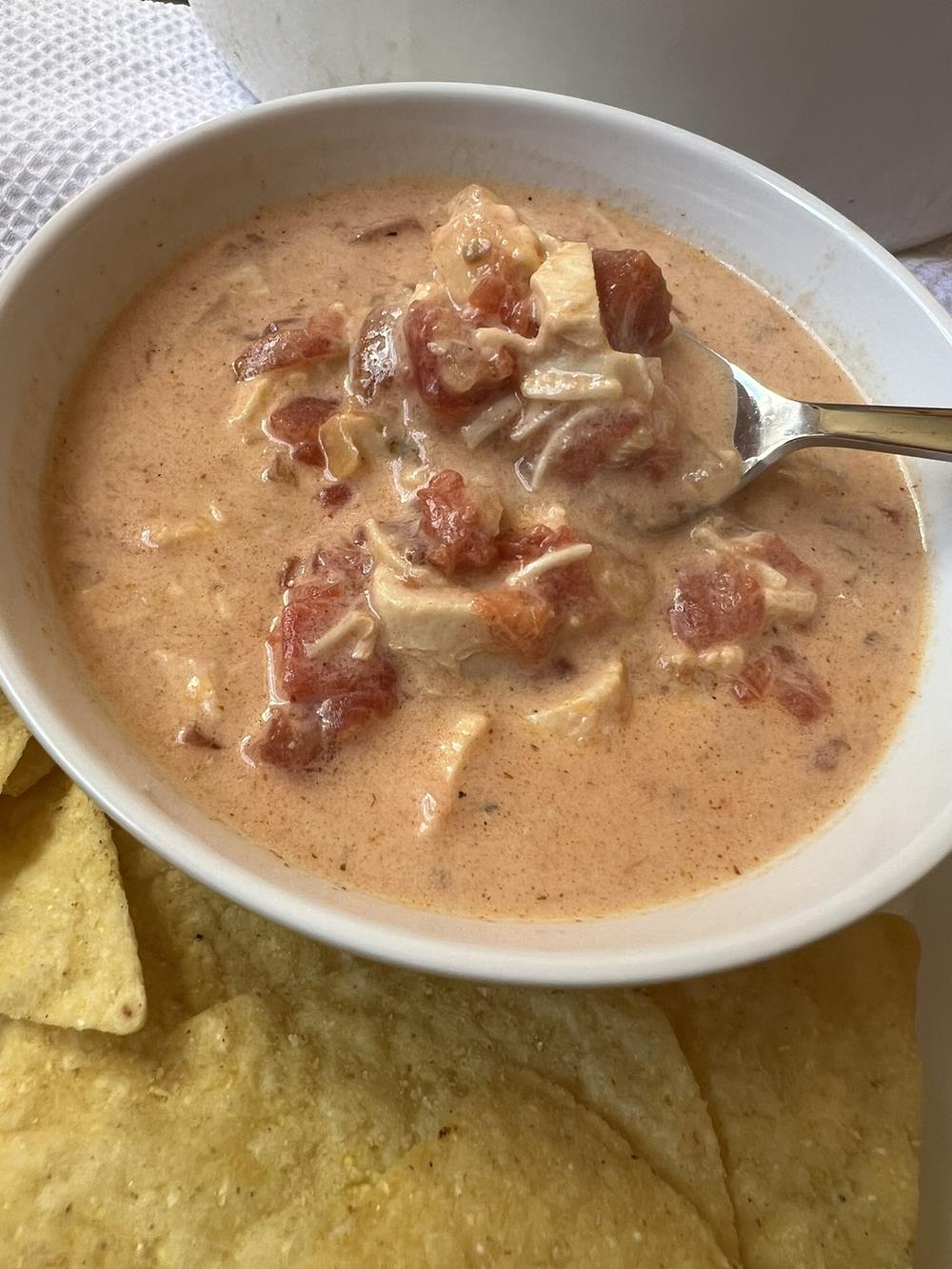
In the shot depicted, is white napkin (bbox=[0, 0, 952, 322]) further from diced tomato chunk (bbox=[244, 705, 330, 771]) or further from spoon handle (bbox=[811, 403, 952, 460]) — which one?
diced tomato chunk (bbox=[244, 705, 330, 771])

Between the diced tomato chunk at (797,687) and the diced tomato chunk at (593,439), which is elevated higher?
the diced tomato chunk at (593,439)

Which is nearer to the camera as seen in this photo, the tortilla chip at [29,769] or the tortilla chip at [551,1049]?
the tortilla chip at [551,1049]

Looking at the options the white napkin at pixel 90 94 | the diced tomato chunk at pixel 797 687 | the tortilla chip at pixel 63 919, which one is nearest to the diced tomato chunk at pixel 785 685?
the diced tomato chunk at pixel 797 687

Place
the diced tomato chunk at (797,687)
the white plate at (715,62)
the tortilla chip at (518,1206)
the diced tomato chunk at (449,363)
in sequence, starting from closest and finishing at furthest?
the tortilla chip at (518,1206) < the diced tomato chunk at (797,687) < the diced tomato chunk at (449,363) < the white plate at (715,62)

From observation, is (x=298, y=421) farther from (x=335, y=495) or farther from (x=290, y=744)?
(x=290, y=744)

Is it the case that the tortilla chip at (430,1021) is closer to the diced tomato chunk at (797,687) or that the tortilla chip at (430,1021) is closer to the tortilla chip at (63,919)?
the tortilla chip at (63,919)

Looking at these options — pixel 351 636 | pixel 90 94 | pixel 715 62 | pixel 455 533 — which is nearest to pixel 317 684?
pixel 351 636
